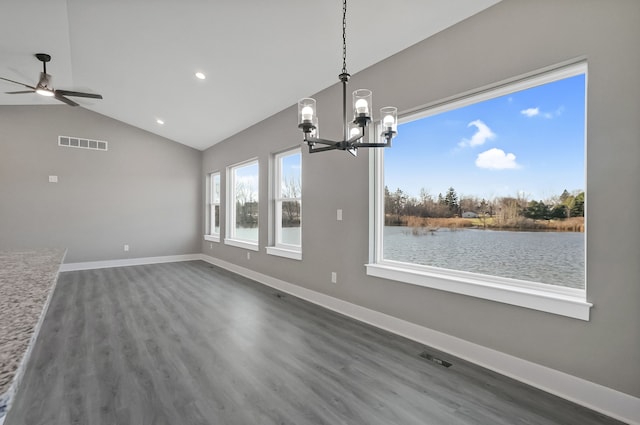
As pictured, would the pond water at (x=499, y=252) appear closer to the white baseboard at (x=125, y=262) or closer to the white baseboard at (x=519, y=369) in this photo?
the white baseboard at (x=519, y=369)

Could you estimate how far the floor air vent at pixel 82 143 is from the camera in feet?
21.1

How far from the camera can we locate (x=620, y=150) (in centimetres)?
192

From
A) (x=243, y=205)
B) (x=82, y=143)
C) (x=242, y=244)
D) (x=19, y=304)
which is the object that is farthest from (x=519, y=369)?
(x=82, y=143)

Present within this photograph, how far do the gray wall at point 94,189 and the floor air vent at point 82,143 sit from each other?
82 mm

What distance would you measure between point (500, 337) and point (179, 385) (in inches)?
94.6

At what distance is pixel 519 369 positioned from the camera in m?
2.31

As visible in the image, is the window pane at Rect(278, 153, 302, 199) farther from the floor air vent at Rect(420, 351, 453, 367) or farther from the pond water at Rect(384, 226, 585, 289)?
the floor air vent at Rect(420, 351, 453, 367)

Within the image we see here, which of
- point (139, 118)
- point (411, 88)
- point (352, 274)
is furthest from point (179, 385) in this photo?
point (139, 118)

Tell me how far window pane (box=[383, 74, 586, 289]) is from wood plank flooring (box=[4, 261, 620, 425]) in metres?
0.90

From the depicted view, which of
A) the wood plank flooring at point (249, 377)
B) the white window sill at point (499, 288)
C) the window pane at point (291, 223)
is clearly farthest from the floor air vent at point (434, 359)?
the window pane at point (291, 223)

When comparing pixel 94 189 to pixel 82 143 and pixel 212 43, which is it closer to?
pixel 82 143

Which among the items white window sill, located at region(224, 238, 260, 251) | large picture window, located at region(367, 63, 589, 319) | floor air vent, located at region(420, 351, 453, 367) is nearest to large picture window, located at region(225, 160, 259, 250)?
white window sill, located at region(224, 238, 260, 251)

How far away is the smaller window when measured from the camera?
759 cm

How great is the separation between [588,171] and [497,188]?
2.20ft
